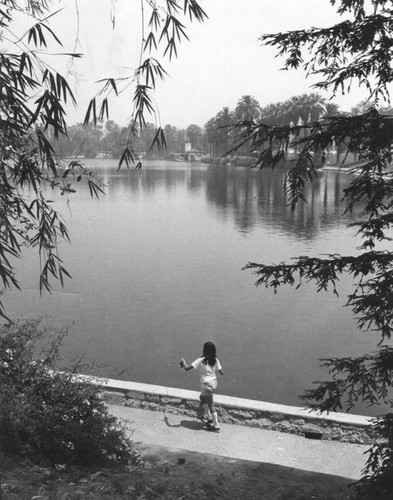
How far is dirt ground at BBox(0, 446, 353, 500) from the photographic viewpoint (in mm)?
5041

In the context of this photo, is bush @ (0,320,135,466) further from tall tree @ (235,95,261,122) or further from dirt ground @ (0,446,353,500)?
tall tree @ (235,95,261,122)

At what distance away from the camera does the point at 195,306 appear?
18250 mm

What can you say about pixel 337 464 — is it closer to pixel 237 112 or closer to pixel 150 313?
pixel 150 313

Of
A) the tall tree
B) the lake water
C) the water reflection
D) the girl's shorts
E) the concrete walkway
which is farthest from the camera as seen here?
the tall tree

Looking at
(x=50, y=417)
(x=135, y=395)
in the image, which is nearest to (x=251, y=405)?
(x=135, y=395)

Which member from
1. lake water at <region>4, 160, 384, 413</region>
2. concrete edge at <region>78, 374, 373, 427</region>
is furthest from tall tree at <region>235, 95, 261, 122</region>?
concrete edge at <region>78, 374, 373, 427</region>

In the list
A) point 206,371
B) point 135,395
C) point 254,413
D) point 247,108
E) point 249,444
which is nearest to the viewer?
point 249,444

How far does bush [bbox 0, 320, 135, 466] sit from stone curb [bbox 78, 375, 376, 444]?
1.43 m

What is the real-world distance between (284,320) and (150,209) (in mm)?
31356

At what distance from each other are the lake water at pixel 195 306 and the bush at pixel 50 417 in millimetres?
2046

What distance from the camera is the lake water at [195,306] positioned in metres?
13.0

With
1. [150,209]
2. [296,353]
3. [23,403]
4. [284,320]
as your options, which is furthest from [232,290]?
[150,209]

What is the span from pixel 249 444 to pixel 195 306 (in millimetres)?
10541

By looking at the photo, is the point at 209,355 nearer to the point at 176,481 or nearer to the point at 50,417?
the point at 176,481
